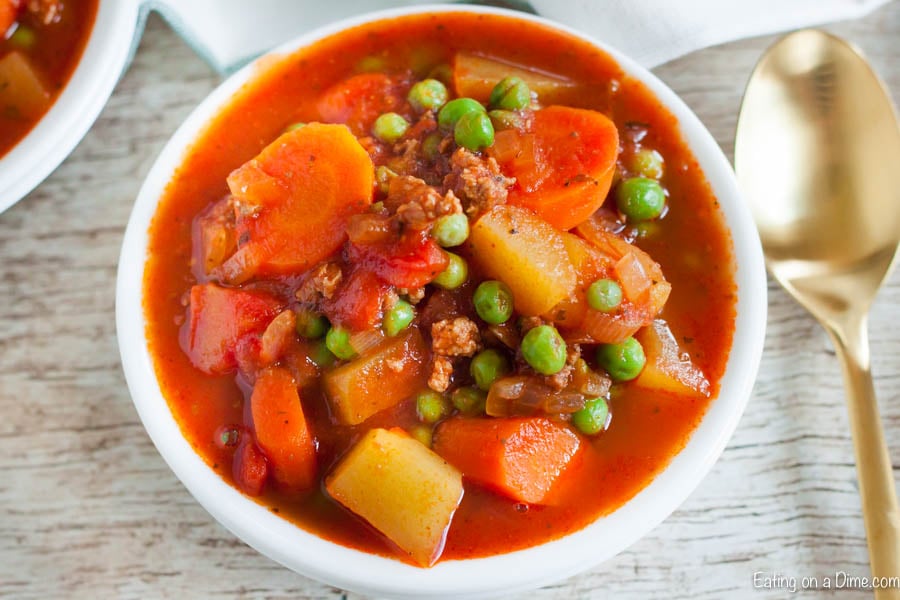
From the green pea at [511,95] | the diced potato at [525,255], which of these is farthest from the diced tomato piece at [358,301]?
the green pea at [511,95]

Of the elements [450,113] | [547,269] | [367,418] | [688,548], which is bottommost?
[688,548]

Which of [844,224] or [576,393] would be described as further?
[844,224]

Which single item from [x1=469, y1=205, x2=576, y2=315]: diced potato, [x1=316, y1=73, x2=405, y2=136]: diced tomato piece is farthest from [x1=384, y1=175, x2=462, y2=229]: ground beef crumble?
[x1=316, y1=73, x2=405, y2=136]: diced tomato piece

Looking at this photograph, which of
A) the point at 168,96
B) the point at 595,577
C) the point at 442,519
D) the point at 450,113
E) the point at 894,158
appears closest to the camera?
the point at 442,519

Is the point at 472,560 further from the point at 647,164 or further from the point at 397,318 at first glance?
the point at 647,164

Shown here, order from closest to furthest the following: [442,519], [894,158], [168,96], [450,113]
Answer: [442,519] < [450,113] < [894,158] < [168,96]

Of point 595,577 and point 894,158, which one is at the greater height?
point 894,158

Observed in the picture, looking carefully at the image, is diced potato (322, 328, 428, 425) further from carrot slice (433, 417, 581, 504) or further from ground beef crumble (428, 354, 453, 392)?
carrot slice (433, 417, 581, 504)

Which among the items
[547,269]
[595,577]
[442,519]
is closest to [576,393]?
[547,269]

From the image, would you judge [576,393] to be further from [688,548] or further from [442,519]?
[688,548]
